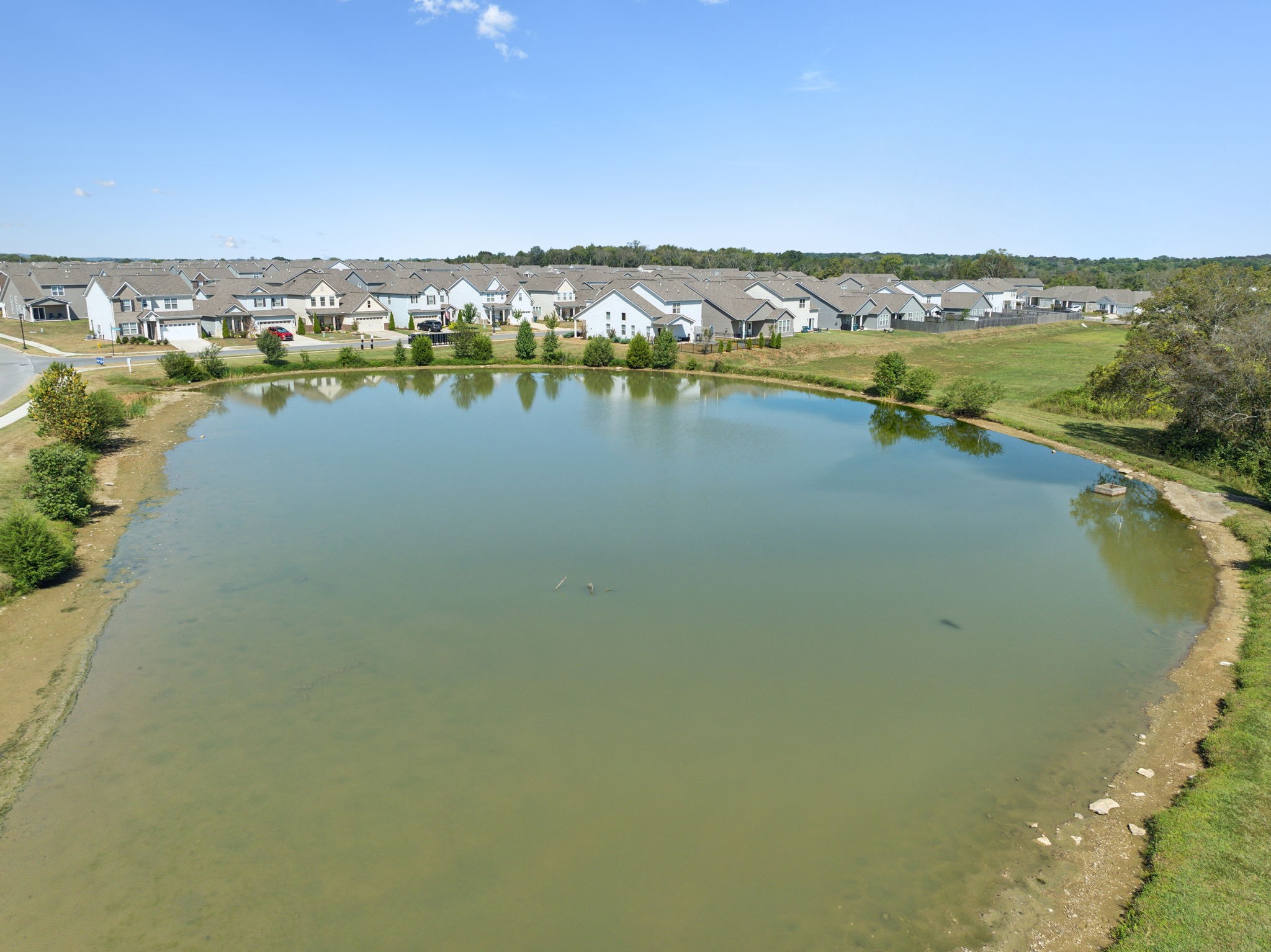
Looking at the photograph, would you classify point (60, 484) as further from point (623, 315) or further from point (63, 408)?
point (623, 315)

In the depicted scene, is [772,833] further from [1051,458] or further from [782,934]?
[1051,458]

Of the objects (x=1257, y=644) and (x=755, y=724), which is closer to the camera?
(x=755, y=724)

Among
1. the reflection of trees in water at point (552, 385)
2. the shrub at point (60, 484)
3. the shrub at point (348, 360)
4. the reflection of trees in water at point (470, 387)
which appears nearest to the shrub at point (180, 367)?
the shrub at point (348, 360)

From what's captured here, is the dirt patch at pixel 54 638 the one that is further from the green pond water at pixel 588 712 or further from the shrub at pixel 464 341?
the shrub at pixel 464 341

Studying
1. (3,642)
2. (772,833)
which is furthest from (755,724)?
(3,642)

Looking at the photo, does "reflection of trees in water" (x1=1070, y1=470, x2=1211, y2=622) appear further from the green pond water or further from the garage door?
the garage door
